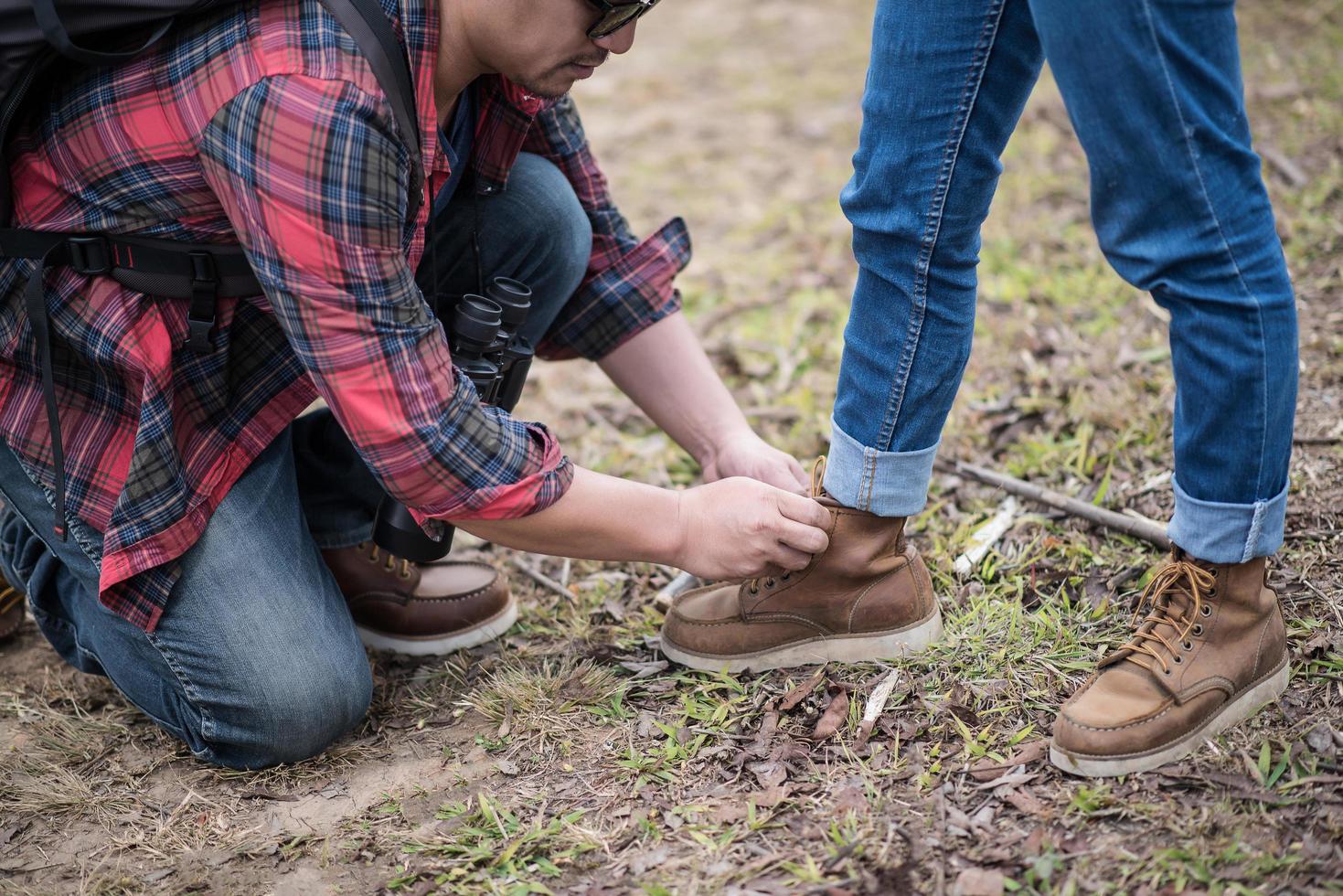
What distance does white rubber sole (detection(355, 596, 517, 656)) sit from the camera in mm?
2678

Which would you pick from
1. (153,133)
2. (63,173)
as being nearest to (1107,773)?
(153,133)

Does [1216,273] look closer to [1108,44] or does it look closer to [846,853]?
[1108,44]

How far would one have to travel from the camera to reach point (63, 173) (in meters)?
1.99

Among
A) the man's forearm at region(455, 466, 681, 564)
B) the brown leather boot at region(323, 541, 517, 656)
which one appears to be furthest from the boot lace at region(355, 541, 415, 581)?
the man's forearm at region(455, 466, 681, 564)

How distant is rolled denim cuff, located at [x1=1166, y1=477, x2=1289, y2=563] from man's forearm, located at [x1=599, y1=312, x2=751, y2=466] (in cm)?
105

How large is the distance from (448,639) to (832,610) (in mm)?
939

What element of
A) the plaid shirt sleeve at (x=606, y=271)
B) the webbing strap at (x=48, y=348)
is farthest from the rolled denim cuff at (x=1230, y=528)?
the webbing strap at (x=48, y=348)

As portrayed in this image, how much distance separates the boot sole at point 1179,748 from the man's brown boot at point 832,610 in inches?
16.3

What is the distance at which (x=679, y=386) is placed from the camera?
8.96ft

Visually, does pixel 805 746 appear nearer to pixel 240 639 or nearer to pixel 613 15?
pixel 240 639

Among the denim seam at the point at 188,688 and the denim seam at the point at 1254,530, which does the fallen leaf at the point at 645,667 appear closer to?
the denim seam at the point at 188,688

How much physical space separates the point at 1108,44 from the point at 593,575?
182 centimetres

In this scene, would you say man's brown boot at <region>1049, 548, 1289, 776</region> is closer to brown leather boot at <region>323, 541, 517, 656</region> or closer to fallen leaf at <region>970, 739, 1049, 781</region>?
fallen leaf at <region>970, 739, 1049, 781</region>

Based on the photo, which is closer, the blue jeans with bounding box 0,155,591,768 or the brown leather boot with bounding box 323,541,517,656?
the blue jeans with bounding box 0,155,591,768
